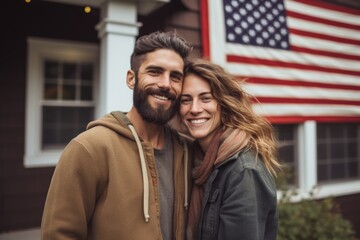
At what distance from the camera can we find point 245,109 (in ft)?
6.27

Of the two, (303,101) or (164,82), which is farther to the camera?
(303,101)

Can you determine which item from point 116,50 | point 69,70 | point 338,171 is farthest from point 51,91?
point 338,171

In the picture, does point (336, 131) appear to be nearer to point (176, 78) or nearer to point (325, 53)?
point (325, 53)

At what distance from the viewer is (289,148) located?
196 inches

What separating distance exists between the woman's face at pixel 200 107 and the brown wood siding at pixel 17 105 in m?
2.73

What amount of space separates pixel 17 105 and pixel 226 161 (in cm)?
353

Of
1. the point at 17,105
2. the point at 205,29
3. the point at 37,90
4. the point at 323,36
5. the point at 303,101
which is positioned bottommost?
the point at 17,105

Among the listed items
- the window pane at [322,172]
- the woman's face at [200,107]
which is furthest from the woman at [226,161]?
the window pane at [322,172]

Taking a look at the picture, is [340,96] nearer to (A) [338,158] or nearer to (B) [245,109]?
(A) [338,158]

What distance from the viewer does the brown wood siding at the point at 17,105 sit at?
13.5 feet

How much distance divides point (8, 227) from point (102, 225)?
3399 mm

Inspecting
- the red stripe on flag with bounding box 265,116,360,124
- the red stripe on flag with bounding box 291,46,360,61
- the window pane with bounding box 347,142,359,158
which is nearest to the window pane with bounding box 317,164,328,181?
the window pane with bounding box 347,142,359,158

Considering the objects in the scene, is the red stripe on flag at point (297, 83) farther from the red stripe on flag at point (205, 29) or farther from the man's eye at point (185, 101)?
the man's eye at point (185, 101)

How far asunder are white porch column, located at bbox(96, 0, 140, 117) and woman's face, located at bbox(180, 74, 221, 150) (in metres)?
1.27
